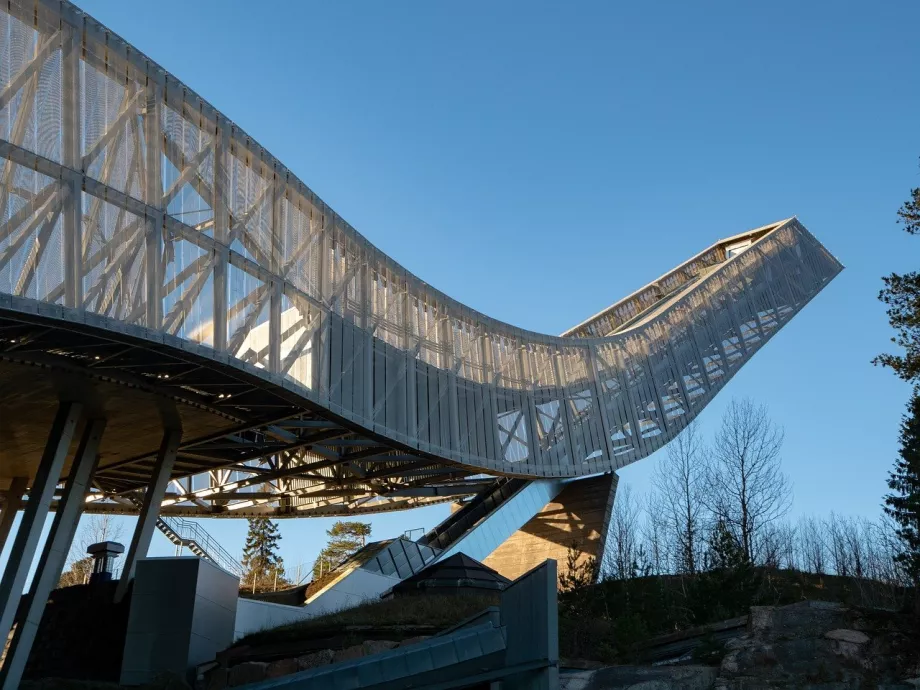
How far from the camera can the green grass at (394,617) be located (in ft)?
80.6

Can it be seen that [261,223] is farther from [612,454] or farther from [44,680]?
[612,454]

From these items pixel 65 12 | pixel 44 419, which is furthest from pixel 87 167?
pixel 44 419

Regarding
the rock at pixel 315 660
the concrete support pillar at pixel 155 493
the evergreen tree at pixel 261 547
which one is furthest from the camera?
the evergreen tree at pixel 261 547

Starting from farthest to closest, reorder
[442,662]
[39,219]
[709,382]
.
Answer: [709,382]
[39,219]
[442,662]

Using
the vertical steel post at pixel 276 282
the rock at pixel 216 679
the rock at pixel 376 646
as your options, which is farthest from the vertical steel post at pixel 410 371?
the rock at pixel 216 679

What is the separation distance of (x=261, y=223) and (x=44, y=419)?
9.00 m

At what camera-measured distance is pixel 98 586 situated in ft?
92.7

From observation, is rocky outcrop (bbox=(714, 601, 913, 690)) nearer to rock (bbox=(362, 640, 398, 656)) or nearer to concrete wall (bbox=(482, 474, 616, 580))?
rock (bbox=(362, 640, 398, 656))

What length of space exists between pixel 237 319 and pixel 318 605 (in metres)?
11.9

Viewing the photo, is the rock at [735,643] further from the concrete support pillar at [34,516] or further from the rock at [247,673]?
the concrete support pillar at [34,516]

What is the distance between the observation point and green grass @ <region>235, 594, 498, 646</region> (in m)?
24.6

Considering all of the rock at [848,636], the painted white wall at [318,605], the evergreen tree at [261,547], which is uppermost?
the evergreen tree at [261,547]

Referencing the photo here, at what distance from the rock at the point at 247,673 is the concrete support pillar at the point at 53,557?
5.21 metres

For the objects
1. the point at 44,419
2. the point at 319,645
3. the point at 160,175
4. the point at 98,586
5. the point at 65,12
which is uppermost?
the point at 65,12
